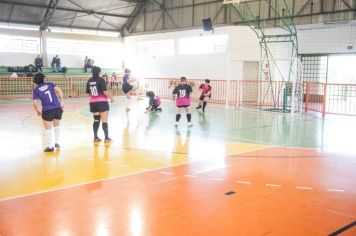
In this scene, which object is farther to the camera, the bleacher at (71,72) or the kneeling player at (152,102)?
the bleacher at (71,72)

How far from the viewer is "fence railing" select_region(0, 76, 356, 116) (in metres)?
20.9

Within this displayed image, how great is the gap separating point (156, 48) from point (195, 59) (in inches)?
190

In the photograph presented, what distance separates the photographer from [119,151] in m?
8.95

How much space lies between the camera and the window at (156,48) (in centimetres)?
2917

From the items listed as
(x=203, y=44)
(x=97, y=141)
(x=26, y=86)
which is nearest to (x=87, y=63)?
(x=26, y=86)

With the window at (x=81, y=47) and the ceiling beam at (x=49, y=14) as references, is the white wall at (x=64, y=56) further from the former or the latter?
the ceiling beam at (x=49, y=14)

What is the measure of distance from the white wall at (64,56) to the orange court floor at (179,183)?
57.2 ft

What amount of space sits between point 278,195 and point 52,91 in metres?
5.43

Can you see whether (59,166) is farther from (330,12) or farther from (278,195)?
(330,12)

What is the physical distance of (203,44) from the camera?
2672 centimetres

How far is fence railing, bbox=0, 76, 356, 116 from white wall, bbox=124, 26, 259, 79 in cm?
89

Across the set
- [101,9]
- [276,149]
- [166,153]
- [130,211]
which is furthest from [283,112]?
[101,9]

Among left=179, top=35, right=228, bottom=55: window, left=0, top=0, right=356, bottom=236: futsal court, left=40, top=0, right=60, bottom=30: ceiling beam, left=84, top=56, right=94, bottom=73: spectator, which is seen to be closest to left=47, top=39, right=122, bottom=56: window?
left=84, top=56, right=94, bottom=73: spectator

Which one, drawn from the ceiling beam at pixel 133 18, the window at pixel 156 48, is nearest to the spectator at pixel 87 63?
the window at pixel 156 48
